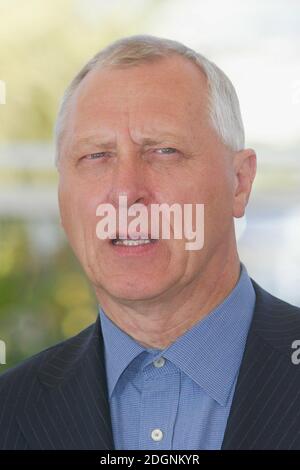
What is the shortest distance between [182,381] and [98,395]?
134 millimetres

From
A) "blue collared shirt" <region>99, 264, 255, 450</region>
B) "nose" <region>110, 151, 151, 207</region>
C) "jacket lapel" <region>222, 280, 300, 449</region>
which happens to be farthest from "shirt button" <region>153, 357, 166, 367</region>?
"nose" <region>110, 151, 151, 207</region>

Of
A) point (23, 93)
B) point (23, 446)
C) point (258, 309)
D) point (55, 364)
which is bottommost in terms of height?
point (23, 446)

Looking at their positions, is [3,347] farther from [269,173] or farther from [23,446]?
[269,173]

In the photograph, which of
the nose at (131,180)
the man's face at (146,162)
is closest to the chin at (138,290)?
the man's face at (146,162)

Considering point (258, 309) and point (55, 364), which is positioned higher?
point (258, 309)

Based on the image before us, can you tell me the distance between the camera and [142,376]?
48.0 inches

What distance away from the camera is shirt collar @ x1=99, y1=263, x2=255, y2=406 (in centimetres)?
119

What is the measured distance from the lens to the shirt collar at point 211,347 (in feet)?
3.92

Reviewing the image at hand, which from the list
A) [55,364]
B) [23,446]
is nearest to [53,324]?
[55,364]

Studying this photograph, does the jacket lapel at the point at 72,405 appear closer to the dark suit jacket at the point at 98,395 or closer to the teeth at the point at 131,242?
the dark suit jacket at the point at 98,395

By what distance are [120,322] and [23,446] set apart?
0.82ft

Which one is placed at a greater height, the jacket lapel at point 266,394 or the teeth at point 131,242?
the teeth at point 131,242
